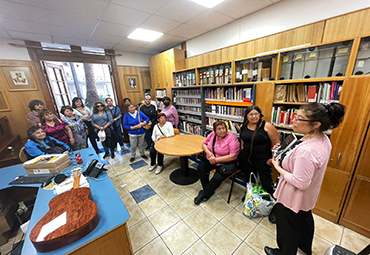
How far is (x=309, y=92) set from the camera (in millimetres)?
1856

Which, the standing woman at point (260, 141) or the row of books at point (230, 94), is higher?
the row of books at point (230, 94)

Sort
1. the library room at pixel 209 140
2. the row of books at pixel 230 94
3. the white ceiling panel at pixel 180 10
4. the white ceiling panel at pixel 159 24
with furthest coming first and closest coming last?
the white ceiling panel at pixel 159 24 < the row of books at pixel 230 94 < the white ceiling panel at pixel 180 10 < the library room at pixel 209 140

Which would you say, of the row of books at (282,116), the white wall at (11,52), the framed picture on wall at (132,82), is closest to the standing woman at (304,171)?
the row of books at (282,116)

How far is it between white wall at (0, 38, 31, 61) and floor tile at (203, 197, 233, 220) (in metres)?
5.19

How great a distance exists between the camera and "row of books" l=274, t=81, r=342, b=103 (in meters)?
1.68

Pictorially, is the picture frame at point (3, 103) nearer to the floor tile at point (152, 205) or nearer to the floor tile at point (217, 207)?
the floor tile at point (152, 205)

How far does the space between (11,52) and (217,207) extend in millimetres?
5444

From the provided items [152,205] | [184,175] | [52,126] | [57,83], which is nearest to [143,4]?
[52,126]

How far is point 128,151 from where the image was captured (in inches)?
170

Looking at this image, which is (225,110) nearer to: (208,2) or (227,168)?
(227,168)

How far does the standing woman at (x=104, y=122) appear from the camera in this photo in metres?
3.52

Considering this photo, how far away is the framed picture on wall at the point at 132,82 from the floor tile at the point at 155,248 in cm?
451

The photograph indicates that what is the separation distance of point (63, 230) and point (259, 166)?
211cm

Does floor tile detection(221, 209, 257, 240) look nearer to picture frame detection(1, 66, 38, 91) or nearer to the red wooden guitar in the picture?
the red wooden guitar
